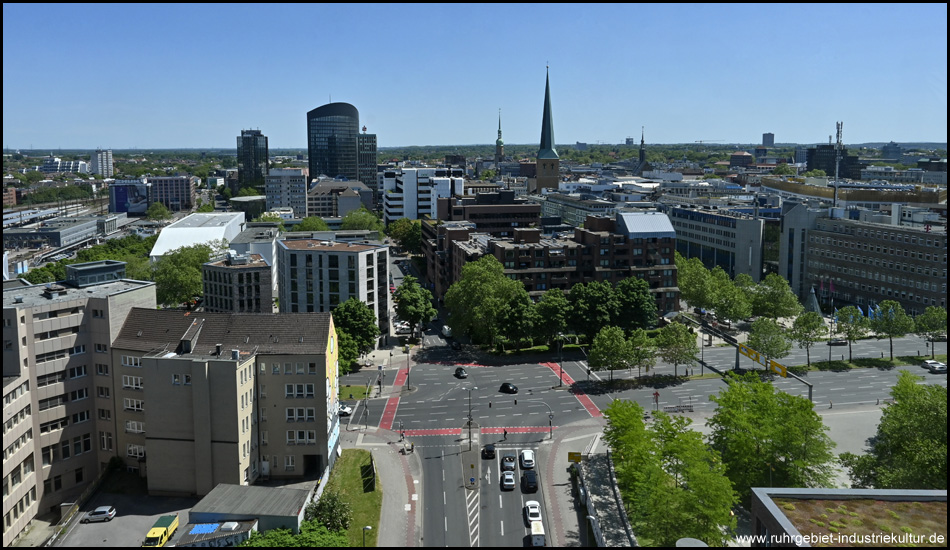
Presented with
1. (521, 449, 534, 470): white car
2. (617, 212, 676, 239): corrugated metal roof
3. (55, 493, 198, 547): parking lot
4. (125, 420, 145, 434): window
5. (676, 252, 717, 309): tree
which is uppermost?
(617, 212, 676, 239): corrugated metal roof

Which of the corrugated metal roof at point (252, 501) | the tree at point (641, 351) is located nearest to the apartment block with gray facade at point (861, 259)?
the tree at point (641, 351)

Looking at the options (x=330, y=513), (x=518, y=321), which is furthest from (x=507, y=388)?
(x=330, y=513)

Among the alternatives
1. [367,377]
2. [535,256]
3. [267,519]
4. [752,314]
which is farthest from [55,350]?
[752,314]

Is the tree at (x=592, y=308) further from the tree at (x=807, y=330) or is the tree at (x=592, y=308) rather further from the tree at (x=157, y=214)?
the tree at (x=157, y=214)

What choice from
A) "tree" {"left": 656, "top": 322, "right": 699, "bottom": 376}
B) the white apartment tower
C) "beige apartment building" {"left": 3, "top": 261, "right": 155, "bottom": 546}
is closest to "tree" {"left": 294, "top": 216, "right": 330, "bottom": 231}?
the white apartment tower

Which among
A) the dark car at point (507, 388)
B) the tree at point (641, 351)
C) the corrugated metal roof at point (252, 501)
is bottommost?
the dark car at point (507, 388)

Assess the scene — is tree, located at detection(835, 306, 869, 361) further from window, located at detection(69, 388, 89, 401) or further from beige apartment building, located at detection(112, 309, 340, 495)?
window, located at detection(69, 388, 89, 401)

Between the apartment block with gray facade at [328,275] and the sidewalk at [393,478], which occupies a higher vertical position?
the apartment block with gray facade at [328,275]
